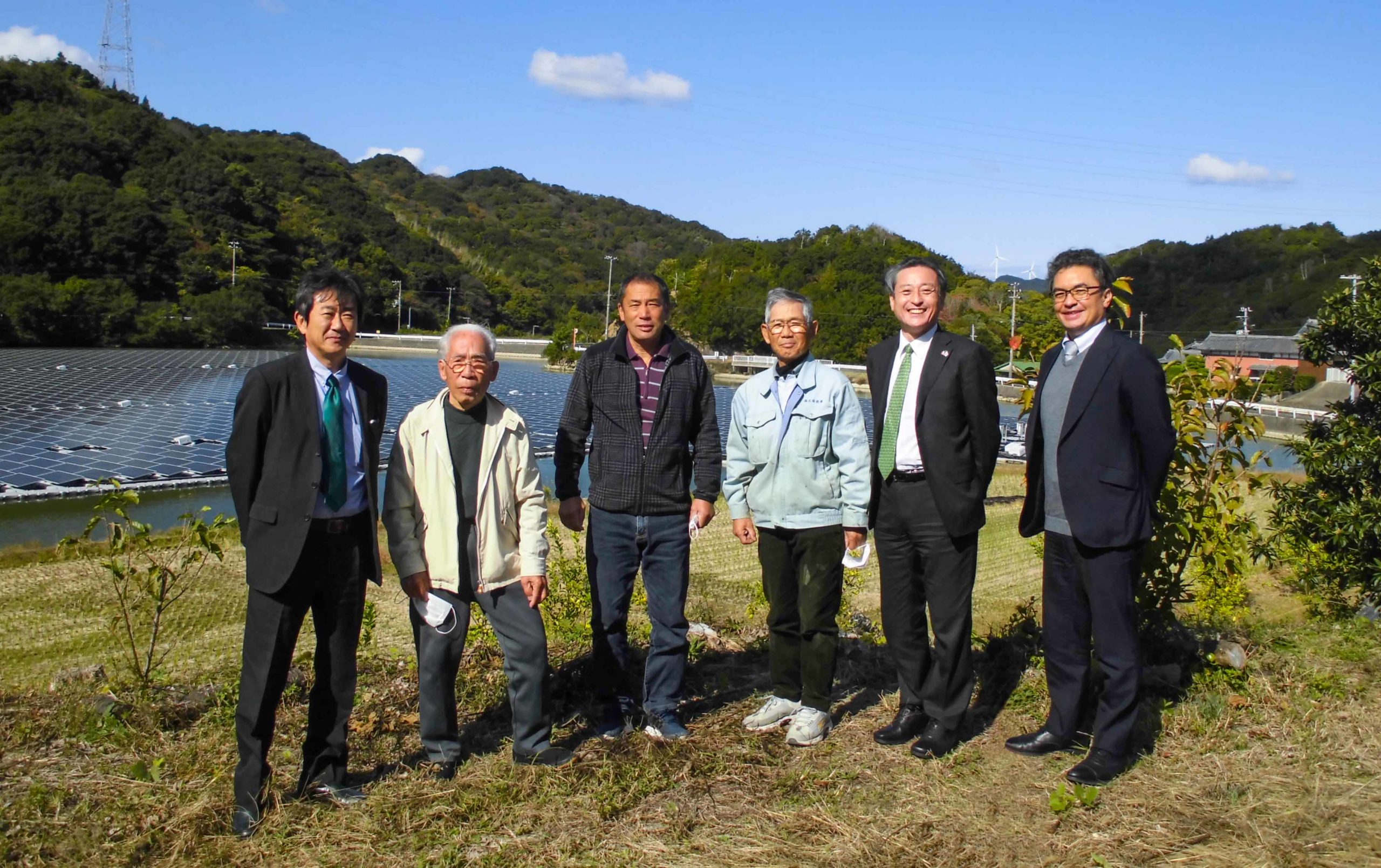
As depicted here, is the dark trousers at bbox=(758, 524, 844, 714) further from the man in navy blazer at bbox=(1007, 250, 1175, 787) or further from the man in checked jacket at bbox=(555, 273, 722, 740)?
the man in navy blazer at bbox=(1007, 250, 1175, 787)

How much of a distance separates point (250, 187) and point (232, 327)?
33.6m

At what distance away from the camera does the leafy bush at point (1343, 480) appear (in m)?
6.33

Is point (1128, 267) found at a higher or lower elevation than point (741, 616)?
higher

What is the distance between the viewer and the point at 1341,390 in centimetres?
4247

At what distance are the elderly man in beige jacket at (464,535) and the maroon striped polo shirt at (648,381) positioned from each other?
51cm

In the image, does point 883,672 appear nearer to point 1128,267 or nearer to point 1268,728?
point 1268,728

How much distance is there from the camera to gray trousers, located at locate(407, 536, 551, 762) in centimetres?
352

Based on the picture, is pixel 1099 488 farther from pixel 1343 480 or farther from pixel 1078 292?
pixel 1343 480

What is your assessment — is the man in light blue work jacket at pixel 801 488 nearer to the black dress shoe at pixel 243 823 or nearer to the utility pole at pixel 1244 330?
the black dress shoe at pixel 243 823

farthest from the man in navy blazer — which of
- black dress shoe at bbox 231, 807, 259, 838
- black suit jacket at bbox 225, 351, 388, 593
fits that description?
black dress shoe at bbox 231, 807, 259, 838

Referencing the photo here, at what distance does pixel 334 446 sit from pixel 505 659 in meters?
0.99

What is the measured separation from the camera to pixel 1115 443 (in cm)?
343

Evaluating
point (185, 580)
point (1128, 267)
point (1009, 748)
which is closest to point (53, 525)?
point (185, 580)

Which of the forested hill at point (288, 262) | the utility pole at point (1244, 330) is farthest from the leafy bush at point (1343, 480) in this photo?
the forested hill at point (288, 262)
